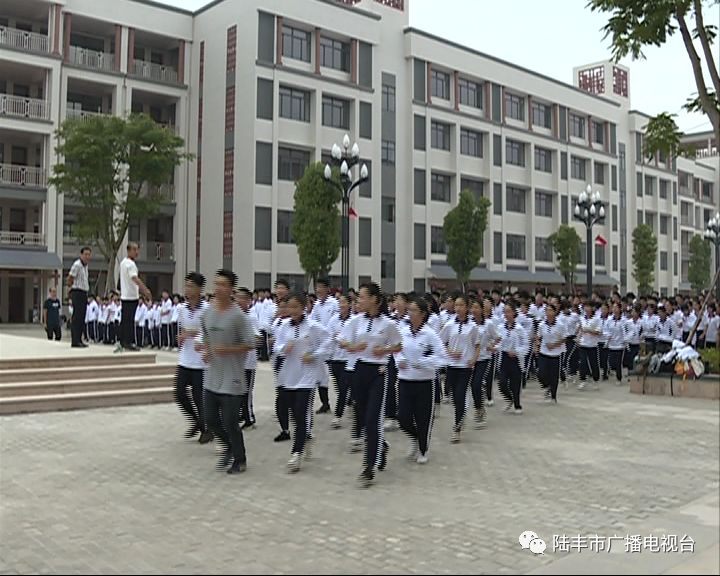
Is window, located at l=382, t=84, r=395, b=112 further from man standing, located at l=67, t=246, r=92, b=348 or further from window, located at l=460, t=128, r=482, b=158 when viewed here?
man standing, located at l=67, t=246, r=92, b=348

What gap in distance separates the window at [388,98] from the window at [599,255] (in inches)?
870

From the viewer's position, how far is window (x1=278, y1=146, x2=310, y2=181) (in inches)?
→ 1433

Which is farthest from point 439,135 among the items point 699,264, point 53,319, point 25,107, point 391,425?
point 391,425

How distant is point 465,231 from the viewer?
1532 inches

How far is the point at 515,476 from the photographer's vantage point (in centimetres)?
719

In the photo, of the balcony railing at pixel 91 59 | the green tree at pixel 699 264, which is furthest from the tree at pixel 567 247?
the balcony railing at pixel 91 59

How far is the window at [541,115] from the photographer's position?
5081cm

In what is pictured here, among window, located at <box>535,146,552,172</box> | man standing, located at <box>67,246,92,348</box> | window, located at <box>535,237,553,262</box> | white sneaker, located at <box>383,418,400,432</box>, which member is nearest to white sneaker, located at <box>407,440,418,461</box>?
white sneaker, located at <box>383,418,400,432</box>

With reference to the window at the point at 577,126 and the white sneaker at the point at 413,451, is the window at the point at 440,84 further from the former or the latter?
the white sneaker at the point at 413,451

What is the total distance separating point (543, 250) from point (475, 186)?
25.5 ft

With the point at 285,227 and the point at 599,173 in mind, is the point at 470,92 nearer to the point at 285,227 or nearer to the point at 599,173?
the point at 599,173

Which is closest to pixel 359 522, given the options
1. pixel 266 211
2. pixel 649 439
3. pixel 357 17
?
pixel 649 439

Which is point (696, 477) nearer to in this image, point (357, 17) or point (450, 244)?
point (450, 244)

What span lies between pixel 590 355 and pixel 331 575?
11.7 m
